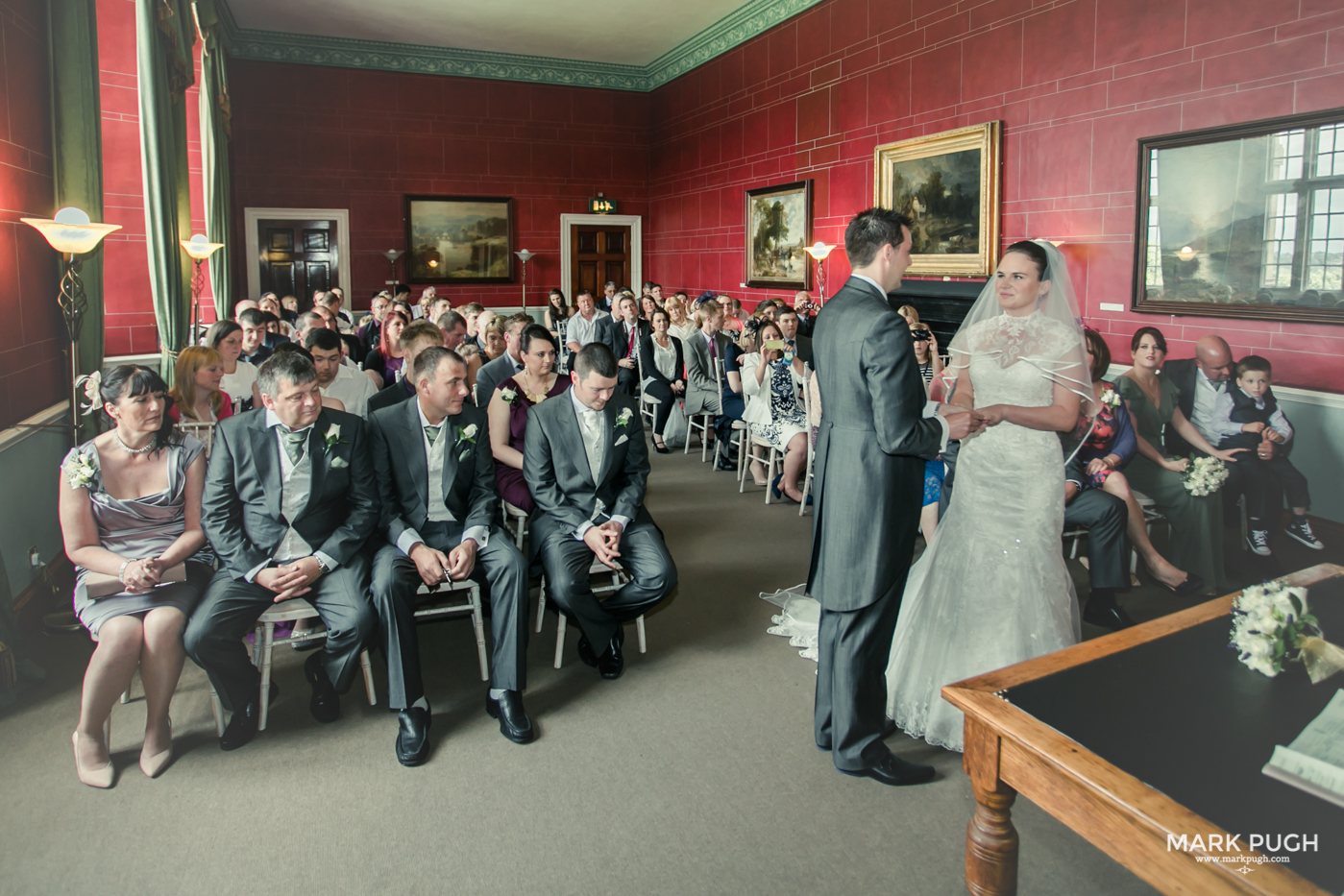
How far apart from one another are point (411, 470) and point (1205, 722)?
106 inches

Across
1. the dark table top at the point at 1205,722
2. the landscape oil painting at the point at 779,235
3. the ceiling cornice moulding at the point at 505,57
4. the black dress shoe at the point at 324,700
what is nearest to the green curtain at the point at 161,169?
the black dress shoe at the point at 324,700

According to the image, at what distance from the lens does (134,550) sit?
2.92 meters

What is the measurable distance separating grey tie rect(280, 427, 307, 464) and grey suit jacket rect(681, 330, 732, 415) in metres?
4.56

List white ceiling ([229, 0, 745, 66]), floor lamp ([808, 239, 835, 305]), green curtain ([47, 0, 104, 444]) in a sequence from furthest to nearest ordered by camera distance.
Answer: white ceiling ([229, 0, 745, 66]), floor lamp ([808, 239, 835, 305]), green curtain ([47, 0, 104, 444])

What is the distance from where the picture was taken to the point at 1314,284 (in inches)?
192

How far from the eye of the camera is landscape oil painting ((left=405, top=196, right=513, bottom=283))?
41.9 ft

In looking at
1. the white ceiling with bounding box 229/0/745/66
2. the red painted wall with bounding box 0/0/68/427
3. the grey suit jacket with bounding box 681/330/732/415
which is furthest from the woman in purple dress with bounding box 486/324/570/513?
the white ceiling with bounding box 229/0/745/66

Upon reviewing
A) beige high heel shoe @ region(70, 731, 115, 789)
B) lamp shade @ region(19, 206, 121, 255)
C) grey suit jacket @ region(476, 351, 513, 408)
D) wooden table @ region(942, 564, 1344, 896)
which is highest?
lamp shade @ region(19, 206, 121, 255)

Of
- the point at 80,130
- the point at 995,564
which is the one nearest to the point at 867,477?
the point at 995,564

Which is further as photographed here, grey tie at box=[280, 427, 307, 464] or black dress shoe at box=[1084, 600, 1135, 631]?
black dress shoe at box=[1084, 600, 1135, 631]

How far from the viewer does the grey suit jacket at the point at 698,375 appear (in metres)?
7.30

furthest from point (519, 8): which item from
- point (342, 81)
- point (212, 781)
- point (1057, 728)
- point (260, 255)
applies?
point (1057, 728)

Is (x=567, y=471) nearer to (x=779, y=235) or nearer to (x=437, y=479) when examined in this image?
(x=437, y=479)

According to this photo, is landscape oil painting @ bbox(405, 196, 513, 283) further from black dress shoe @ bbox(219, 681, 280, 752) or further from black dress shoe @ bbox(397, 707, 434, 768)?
black dress shoe @ bbox(397, 707, 434, 768)
